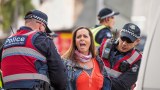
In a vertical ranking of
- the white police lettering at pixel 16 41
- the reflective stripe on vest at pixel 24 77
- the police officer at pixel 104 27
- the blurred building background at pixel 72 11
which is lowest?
the blurred building background at pixel 72 11

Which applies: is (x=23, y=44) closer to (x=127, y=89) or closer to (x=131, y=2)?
(x=127, y=89)

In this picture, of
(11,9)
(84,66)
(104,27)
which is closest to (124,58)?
(84,66)

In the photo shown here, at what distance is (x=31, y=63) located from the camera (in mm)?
7445

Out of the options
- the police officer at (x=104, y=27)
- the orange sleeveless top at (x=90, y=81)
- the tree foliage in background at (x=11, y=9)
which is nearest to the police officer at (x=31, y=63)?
the orange sleeveless top at (x=90, y=81)

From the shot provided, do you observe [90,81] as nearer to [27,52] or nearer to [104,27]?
[27,52]

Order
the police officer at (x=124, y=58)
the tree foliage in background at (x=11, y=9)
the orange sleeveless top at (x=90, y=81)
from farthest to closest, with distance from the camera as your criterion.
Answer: the tree foliage in background at (x=11, y=9), the police officer at (x=124, y=58), the orange sleeveless top at (x=90, y=81)

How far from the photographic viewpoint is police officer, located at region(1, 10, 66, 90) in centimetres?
743

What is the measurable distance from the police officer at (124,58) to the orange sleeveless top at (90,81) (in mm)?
418

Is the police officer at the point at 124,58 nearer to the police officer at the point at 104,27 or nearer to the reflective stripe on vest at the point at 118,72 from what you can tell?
the reflective stripe on vest at the point at 118,72

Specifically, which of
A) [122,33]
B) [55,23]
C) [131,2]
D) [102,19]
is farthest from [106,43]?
[55,23]

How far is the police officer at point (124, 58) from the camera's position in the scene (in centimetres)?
850

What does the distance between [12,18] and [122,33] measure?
3799 centimetres

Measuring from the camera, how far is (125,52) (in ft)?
28.5

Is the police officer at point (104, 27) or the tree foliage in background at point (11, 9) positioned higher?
the police officer at point (104, 27)
